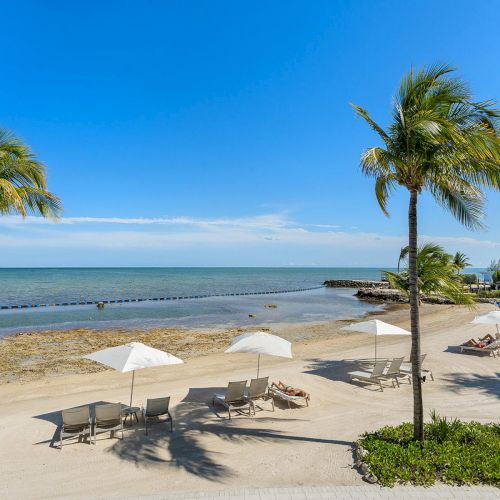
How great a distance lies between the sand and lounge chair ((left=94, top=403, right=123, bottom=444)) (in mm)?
259

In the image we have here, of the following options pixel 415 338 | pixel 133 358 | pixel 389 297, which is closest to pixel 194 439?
pixel 133 358

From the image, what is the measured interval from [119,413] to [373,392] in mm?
7131

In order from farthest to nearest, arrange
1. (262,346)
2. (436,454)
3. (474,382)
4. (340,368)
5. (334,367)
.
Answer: (334,367) → (340,368) → (474,382) → (262,346) → (436,454)

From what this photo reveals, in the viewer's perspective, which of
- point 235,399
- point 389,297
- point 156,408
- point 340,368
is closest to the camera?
point 156,408

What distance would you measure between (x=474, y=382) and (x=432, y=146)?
29.2ft

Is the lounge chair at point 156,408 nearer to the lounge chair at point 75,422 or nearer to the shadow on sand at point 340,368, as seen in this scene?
the lounge chair at point 75,422

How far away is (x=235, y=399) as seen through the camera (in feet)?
31.6

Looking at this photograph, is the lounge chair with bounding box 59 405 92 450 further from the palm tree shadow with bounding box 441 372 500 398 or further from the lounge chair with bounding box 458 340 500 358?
the lounge chair with bounding box 458 340 500 358

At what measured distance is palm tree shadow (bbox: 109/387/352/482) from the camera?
22.3ft

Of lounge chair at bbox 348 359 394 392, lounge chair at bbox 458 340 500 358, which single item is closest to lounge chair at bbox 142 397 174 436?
lounge chair at bbox 348 359 394 392

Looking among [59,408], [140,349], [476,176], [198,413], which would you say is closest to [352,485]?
[198,413]

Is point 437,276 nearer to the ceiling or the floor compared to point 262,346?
nearer to the ceiling

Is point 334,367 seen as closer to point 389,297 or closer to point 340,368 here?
point 340,368

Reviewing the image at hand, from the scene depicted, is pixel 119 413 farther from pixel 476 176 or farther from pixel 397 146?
pixel 476 176
